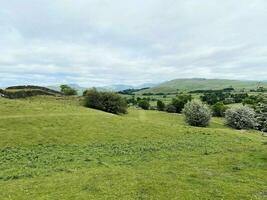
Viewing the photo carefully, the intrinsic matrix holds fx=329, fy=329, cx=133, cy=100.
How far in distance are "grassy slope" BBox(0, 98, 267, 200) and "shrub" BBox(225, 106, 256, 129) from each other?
42550 mm

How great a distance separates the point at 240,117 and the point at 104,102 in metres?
→ 40.6

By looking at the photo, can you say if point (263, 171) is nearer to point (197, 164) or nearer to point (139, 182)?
point (197, 164)

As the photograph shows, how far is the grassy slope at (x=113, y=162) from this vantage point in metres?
20.5

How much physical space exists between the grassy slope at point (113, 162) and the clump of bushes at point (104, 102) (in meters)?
37.1

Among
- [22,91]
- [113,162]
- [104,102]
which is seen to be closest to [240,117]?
[104,102]

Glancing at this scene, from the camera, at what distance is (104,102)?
97.1 metres

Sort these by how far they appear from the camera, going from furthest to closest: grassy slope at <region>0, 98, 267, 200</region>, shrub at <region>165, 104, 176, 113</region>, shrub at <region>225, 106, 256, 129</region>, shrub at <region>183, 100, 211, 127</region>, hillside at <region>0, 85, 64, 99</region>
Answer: shrub at <region>165, 104, 176, 113</region>
shrub at <region>225, 106, 256, 129</region>
hillside at <region>0, 85, 64, 99</region>
shrub at <region>183, 100, 211, 127</region>
grassy slope at <region>0, 98, 267, 200</region>

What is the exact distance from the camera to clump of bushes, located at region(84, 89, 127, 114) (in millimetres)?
96250

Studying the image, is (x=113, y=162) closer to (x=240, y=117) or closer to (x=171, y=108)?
(x=240, y=117)

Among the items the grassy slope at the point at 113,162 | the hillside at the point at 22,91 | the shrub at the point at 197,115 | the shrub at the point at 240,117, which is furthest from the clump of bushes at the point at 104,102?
the grassy slope at the point at 113,162

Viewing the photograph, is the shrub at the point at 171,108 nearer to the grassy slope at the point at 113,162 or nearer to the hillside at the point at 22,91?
the hillside at the point at 22,91

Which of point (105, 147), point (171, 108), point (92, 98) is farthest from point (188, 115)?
point (105, 147)

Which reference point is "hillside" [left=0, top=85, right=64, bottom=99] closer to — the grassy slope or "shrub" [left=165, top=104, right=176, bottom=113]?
the grassy slope

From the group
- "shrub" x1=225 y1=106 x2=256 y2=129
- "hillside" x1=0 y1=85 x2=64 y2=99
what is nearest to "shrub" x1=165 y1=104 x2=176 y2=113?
"shrub" x1=225 y1=106 x2=256 y2=129
